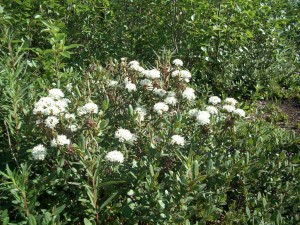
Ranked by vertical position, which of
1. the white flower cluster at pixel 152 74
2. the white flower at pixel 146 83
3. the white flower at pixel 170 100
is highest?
the white flower cluster at pixel 152 74

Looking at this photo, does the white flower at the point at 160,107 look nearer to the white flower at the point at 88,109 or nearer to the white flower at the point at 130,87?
the white flower at the point at 130,87

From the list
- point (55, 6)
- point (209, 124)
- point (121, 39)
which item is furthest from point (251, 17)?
point (209, 124)

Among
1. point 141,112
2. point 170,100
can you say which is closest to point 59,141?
point 141,112

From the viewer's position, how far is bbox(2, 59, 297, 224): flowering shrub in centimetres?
224

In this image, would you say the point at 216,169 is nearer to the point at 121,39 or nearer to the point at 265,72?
the point at 121,39

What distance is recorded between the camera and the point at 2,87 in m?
2.88

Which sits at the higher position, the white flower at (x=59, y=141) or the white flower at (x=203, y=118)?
the white flower at (x=203, y=118)

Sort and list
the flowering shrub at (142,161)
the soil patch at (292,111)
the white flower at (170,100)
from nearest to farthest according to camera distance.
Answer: the flowering shrub at (142,161) → the white flower at (170,100) → the soil patch at (292,111)

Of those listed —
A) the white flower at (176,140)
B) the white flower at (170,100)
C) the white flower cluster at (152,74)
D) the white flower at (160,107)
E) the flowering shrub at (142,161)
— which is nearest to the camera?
the flowering shrub at (142,161)

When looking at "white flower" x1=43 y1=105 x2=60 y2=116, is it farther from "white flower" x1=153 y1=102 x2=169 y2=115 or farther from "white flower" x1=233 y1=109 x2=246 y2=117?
"white flower" x1=233 y1=109 x2=246 y2=117

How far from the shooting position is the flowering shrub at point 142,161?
224 cm

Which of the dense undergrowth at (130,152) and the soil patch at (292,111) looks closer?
the dense undergrowth at (130,152)

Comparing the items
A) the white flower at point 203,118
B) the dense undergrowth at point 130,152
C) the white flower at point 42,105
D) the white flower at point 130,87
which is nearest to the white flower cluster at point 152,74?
the dense undergrowth at point 130,152

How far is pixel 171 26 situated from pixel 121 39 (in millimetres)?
636
